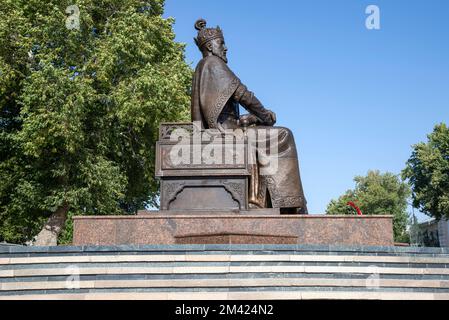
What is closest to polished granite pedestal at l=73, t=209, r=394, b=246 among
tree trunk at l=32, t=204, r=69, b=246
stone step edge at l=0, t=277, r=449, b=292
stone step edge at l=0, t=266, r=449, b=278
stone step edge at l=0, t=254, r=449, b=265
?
stone step edge at l=0, t=254, r=449, b=265

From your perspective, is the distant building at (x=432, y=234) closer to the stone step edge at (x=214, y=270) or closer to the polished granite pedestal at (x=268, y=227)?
the polished granite pedestal at (x=268, y=227)

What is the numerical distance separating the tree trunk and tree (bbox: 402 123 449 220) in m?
26.9

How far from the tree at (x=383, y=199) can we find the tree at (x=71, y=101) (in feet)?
135

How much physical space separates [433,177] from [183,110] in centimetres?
2291

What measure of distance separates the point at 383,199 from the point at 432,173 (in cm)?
2287

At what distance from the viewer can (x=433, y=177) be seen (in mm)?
38656

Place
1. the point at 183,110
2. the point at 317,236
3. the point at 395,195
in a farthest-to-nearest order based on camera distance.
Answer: the point at 395,195
the point at 183,110
the point at 317,236

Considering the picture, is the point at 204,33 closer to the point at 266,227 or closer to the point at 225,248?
the point at 266,227

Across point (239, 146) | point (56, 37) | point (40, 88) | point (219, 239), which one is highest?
point (56, 37)

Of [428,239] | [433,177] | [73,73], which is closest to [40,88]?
[73,73]

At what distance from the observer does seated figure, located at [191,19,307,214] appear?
10.6 m

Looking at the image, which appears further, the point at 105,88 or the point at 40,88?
the point at 105,88

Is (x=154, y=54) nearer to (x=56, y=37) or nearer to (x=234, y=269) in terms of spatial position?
(x=56, y=37)
